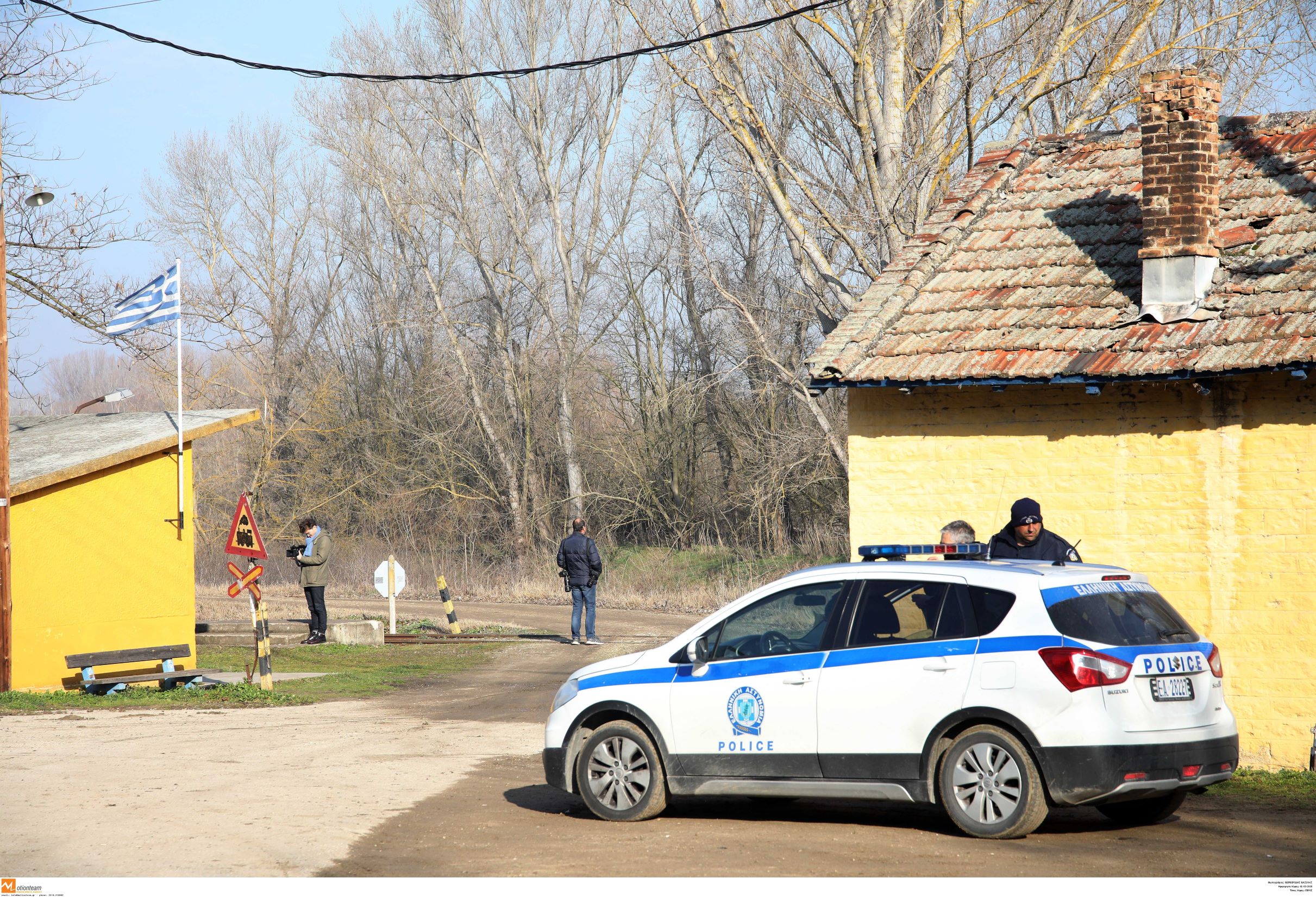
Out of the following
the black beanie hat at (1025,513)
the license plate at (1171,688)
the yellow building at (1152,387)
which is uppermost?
the yellow building at (1152,387)

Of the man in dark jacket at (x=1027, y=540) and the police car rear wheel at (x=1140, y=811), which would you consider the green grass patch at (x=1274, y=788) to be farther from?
the man in dark jacket at (x=1027, y=540)

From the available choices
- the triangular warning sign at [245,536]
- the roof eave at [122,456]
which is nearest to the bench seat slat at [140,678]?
the triangular warning sign at [245,536]

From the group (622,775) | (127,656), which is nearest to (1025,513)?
(622,775)

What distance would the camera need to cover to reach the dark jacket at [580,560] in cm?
2078

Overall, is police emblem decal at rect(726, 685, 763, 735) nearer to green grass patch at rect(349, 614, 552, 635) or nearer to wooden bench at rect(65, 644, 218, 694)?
wooden bench at rect(65, 644, 218, 694)

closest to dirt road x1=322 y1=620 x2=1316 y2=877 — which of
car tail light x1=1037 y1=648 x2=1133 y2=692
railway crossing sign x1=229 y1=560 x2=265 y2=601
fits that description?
car tail light x1=1037 y1=648 x2=1133 y2=692

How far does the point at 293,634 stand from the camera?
2275 centimetres

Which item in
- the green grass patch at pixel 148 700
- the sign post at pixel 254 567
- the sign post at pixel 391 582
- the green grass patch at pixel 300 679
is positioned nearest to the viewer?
the green grass patch at pixel 148 700

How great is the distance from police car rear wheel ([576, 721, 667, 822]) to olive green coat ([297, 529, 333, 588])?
13.1m

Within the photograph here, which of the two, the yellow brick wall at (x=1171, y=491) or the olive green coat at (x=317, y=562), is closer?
the yellow brick wall at (x=1171, y=491)

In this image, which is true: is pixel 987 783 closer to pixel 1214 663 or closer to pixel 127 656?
pixel 1214 663

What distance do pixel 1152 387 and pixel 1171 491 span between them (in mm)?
878

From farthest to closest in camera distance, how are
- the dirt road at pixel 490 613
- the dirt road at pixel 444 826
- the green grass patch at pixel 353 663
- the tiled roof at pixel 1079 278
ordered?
the dirt road at pixel 490 613 → the green grass patch at pixel 353 663 → the tiled roof at pixel 1079 278 → the dirt road at pixel 444 826

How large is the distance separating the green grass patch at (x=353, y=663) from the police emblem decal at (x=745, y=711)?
862 cm
